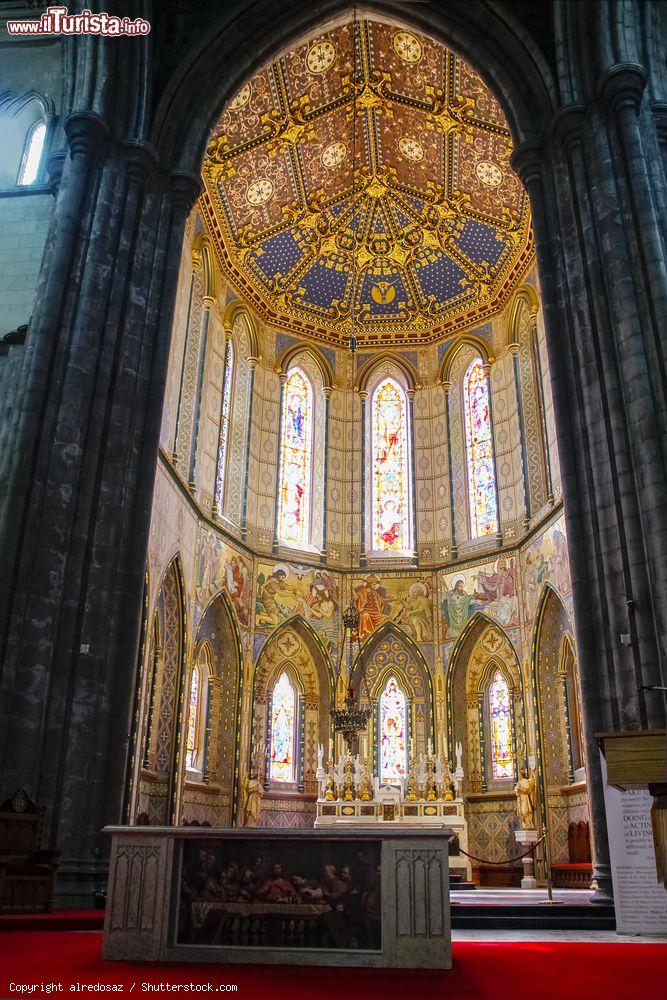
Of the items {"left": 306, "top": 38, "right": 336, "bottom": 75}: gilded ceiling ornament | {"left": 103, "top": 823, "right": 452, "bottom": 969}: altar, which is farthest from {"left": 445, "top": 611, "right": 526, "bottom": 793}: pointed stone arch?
{"left": 103, "top": 823, "right": 452, "bottom": 969}: altar

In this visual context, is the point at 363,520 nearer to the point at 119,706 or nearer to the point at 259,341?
the point at 259,341

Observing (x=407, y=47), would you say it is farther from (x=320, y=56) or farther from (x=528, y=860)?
(x=528, y=860)

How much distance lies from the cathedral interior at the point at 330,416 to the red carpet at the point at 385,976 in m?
2.58

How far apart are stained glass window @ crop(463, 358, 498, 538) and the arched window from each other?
12.2 metres

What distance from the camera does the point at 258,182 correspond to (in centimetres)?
2089

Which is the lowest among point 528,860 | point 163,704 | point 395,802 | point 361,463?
point 528,860

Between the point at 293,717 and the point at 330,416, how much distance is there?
8174 mm

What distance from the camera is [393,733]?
2077 centimetres

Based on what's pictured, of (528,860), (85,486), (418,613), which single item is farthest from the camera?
(418,613)

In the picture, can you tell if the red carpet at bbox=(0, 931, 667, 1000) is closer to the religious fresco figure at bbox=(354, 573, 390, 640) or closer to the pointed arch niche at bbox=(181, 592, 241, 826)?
the pointed arch niche at bbox=(181, 592, 241, 826)

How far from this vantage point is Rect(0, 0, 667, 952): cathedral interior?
1084 centimetres

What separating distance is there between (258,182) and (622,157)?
10.7 metres

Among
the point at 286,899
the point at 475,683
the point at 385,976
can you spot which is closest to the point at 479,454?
the point at 475,683

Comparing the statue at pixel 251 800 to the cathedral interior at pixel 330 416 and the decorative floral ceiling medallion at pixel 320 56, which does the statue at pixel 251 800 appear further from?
the decorative floral ceiling medallion at pixel 320 56
